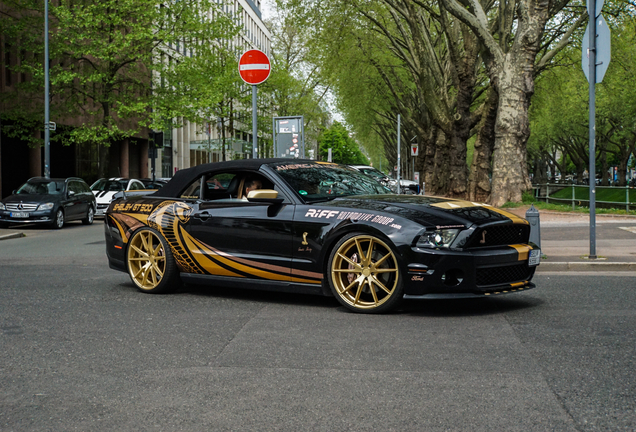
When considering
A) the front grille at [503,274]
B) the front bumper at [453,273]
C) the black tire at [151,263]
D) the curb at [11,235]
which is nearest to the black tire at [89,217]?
the curb at [11,235]

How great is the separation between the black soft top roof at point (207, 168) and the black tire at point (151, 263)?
1.64 feet

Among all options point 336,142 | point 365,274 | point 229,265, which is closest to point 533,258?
point 365,274

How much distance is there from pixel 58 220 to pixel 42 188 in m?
1.47

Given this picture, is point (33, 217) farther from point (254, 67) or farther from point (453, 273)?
point (453, 273)

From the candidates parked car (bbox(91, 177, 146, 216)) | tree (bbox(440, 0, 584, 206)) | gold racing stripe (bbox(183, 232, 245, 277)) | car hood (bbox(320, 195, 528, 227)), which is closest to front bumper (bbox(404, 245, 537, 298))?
Result: car hood (bbox(320, 195, 528, 227))

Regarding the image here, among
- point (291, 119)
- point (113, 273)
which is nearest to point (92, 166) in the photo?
point (291, 119)

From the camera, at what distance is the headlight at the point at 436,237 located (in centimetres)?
624

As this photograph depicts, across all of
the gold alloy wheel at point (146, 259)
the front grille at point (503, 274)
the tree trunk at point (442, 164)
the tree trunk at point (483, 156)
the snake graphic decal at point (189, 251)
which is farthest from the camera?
the tree trunk at point (442, 164)


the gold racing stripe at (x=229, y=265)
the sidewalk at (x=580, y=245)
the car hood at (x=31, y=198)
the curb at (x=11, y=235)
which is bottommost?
the curb at (x=11, y=235)

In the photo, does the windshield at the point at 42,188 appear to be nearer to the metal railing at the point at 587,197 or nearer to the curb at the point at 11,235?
the curb at the point at 11,235

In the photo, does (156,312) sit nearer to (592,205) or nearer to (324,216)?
(324,216)

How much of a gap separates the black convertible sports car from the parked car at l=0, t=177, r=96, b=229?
13932mm

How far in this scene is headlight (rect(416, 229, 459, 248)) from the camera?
20.5 ft

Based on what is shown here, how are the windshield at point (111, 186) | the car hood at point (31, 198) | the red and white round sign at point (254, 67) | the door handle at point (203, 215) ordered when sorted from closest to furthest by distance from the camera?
the door handle at point (203, 215) < the red and white round sign at point (254, 67) < the car hood at point (31, 198) < the windshield at point (111, 186)
